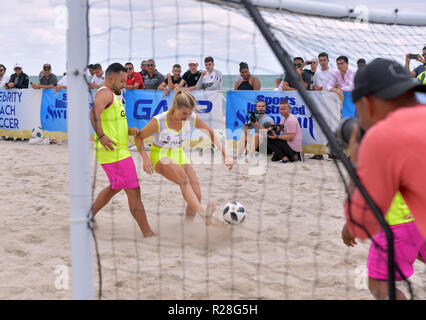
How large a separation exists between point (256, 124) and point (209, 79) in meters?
1.24

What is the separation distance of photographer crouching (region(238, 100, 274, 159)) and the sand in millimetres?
1595

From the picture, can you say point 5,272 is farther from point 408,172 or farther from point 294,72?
point 408,172

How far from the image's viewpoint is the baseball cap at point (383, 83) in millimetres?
1562

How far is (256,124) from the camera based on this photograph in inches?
332

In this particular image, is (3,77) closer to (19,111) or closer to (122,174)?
(19,111)

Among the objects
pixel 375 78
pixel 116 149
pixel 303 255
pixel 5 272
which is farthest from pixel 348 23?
pixel 5 272

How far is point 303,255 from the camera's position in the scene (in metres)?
4.01

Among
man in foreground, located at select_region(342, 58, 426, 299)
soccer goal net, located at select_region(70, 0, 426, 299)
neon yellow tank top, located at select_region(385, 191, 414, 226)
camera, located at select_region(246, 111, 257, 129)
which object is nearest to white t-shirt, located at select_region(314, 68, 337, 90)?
camera, located at select_region(246, 111, 257, 129)

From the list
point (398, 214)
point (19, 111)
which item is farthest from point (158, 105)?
point (398, 214)

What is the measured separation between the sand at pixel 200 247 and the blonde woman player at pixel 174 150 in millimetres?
412

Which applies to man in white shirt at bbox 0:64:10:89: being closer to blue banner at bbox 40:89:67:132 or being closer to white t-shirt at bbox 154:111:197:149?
blue banner at bbox 40:89:67:132

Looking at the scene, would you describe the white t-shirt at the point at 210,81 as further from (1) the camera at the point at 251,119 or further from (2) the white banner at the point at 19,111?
(2) the white banner at the point at 19,111

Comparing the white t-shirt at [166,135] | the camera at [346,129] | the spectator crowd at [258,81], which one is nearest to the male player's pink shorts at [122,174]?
the white t-shirt at [166,135]

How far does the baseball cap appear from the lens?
1.56 m
